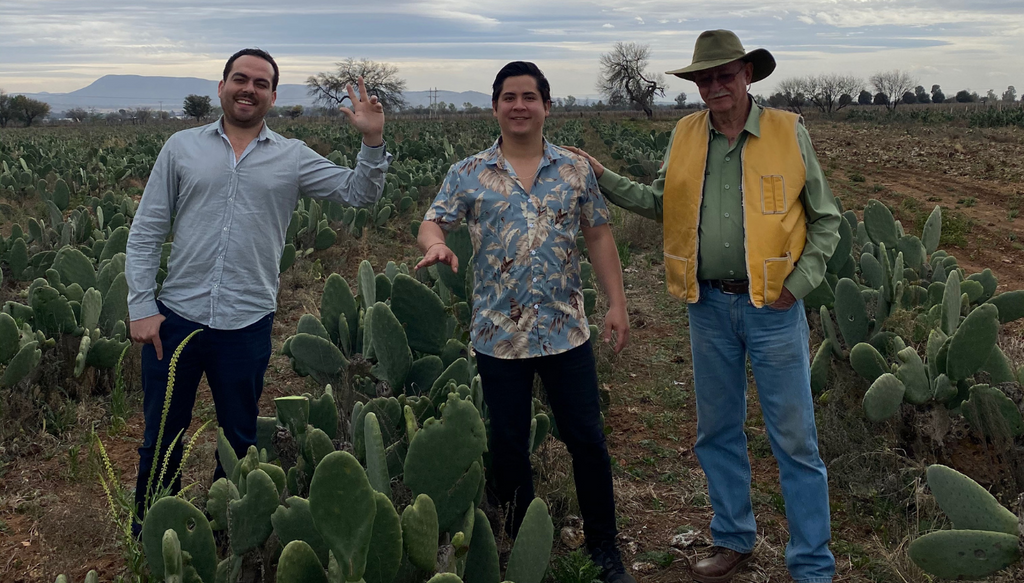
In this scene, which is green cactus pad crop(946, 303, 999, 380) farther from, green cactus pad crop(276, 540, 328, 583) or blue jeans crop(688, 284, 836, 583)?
green cactus pad crop(276, 540, 328, 583)

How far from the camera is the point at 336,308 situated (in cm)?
397

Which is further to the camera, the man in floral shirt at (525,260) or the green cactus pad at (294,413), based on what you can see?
the green cactus pad at (294,413)

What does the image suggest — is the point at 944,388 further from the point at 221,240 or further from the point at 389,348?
the point at 221,240

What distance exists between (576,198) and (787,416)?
0.94 meters

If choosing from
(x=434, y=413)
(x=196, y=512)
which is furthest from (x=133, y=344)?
(x=196, y=512)

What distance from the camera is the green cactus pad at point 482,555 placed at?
2.22 metres

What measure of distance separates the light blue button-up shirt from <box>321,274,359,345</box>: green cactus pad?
128 centimetres

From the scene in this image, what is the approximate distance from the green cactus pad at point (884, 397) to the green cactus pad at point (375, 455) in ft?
6.63

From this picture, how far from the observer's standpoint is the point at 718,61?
7.97ft

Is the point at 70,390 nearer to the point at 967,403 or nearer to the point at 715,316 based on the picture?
the point at 715,316

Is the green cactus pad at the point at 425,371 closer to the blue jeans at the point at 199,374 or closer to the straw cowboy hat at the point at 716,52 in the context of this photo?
the blue jeans at the point at 199,374

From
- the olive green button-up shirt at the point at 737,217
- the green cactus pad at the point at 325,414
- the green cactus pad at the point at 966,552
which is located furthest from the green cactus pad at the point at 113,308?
the green cactus pad at the point at 966,552

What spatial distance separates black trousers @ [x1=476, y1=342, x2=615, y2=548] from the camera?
8.11 feet

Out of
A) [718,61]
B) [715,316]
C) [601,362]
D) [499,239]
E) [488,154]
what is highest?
[718,61]
